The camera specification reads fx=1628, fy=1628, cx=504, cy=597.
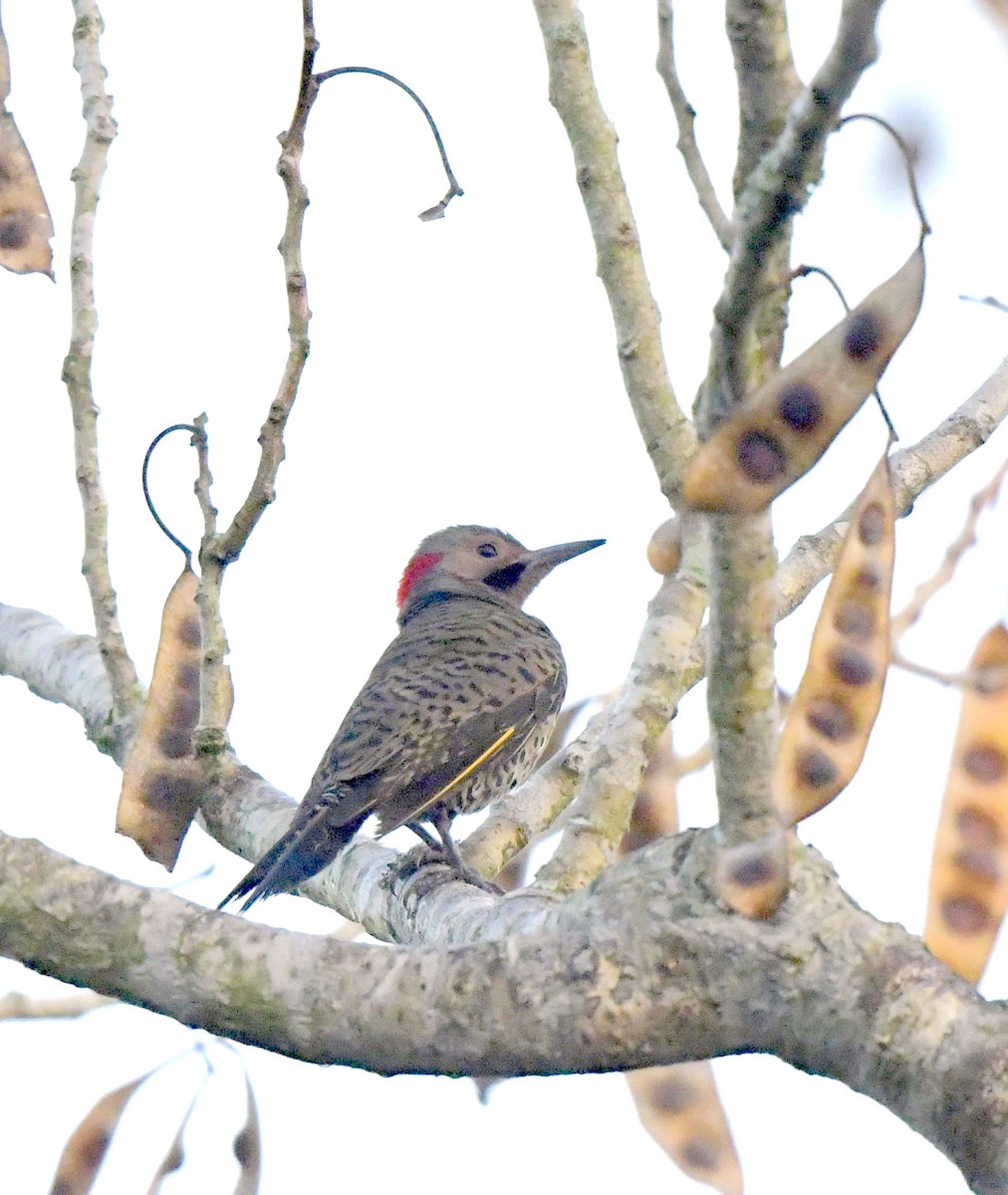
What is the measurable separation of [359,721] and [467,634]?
92 cm

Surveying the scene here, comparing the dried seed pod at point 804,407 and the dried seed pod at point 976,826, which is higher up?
the dried seed pod at point 804,407

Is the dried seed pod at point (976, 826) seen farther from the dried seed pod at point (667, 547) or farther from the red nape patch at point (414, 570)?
the red nape patch at point (414, 570)

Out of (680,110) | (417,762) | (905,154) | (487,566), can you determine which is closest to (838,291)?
(905,154)

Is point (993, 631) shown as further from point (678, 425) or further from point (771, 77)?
point (678, 425)

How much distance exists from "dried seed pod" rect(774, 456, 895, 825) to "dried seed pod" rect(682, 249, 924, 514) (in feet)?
1.24

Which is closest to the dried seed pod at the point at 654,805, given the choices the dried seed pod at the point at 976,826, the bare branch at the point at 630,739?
the bare branch at the point at 630,739

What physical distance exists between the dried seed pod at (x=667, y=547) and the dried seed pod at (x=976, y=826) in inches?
64.5

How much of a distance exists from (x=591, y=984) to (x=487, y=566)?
494 cm

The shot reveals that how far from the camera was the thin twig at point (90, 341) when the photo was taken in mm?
3861

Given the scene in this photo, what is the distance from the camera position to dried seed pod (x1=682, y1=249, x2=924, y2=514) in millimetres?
1573

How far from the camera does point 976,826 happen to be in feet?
7.82

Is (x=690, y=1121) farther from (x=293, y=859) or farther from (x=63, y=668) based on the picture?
(x=63, y=668)

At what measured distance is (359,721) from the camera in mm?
5137

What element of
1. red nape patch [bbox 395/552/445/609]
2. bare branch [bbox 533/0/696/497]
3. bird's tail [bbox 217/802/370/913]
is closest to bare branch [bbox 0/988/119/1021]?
bird's tail [bbox 217/802/370/913]
